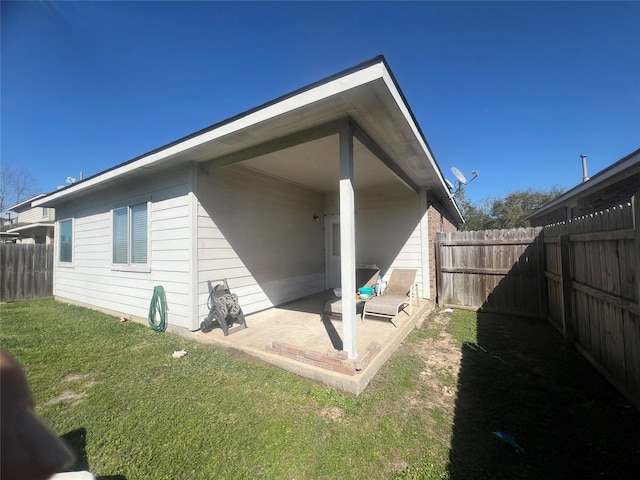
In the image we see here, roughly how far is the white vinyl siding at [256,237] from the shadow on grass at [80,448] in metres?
2.30

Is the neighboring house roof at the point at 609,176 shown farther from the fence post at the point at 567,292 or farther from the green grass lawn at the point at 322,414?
the green grass lawn at the point at 322,414

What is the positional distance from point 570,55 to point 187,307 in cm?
1028

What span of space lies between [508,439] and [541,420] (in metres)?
0.54

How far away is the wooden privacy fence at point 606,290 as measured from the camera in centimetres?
245

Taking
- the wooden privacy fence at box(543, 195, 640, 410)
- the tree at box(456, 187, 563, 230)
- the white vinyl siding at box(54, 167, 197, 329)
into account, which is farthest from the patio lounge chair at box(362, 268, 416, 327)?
the tree at box(456, 187, 563, 230)

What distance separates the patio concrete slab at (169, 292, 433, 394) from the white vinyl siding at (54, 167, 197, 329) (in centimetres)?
94

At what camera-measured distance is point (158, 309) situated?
4.96 meters

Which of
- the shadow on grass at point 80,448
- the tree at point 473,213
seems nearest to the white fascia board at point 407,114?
the shadow on grass at point 80,448

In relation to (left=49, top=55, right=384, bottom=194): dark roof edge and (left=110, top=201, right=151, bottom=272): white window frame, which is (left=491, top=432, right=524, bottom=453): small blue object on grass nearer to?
(left=49, top=55, right=384, bottom=194): dark roof edge

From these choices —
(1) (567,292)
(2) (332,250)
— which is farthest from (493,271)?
(2) (332,250)

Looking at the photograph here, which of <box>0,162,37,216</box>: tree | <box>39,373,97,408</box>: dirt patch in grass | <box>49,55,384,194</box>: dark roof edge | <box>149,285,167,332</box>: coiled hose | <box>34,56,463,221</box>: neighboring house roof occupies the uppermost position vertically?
<box>0,162,37,216</box>: tree

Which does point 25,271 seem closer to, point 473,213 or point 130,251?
Result: point 130,251

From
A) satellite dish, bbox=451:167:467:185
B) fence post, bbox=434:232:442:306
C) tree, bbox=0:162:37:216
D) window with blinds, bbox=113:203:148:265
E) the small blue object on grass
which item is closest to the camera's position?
the small blue object on grass

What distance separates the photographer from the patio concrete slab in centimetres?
305
